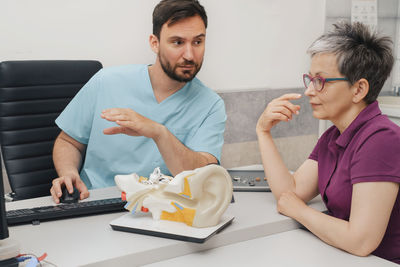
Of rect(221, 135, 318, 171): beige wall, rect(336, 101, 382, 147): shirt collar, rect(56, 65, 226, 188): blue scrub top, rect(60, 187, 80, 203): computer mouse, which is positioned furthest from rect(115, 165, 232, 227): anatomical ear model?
rect(221, 135, 318, 171): beige wall

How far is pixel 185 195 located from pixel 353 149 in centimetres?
51

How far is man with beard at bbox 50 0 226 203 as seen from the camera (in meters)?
1.74

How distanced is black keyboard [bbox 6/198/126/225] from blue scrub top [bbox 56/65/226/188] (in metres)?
0.45

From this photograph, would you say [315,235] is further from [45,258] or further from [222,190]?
[45,258]

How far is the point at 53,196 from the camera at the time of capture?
1386 millimetres

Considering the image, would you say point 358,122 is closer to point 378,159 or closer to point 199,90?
point 378,159

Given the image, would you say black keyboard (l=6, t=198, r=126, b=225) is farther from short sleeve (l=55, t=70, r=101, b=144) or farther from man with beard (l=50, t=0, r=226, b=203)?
short sleeve (l=55, t=70, r=101, b=144)

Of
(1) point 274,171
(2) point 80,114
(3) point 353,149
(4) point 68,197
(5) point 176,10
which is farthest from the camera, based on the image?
(2) point 80,114

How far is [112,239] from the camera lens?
3.65 feet

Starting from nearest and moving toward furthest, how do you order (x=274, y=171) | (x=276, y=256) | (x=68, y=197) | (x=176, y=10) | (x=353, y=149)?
(x=276, y=256)
(x=353, y=149)
(x=68, y=197)
(x=274, y=171)
(x=176, y=10)

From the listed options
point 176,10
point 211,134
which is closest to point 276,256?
point 211,134

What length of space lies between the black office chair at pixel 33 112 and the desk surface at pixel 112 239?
1.53ft

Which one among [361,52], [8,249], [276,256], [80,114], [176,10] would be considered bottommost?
[276,256]

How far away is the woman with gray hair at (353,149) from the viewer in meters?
1.13
